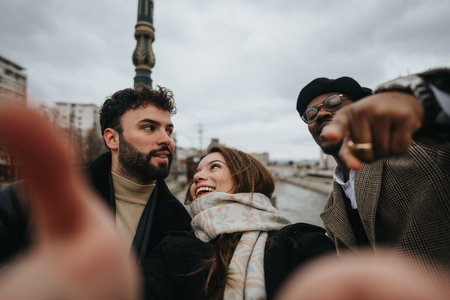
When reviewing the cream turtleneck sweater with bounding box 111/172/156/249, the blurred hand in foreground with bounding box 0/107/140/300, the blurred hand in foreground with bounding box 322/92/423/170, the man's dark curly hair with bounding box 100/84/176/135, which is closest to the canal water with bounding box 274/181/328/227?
the cream turtleneck sweater with bounding box 111/172/156/249

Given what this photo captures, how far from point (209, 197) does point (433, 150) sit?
167 cm

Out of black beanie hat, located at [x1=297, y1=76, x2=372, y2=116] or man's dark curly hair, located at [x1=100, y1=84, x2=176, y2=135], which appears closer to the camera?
black beanie hat, located at [x1=297, y1=76, x2=372, y2=116]

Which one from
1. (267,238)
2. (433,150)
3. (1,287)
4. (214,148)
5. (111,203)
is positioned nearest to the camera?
(1,287)

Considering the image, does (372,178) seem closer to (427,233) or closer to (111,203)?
(427,233)

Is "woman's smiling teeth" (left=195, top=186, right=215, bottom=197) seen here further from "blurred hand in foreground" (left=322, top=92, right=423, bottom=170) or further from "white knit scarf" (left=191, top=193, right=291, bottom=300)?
"blurred hand in foreground" (left=322, top=92, right=423, bottom=170)

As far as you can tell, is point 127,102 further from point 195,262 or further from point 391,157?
point 391,157

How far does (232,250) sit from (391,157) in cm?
145

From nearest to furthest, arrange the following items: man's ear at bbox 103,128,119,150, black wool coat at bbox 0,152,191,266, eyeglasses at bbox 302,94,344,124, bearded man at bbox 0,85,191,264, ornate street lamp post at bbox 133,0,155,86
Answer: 1. black wool coat at bbox 0,152,191,266
2. bearded man at bbox 0,85,191,264
3. eyeglasses at bbox 302,94,344,124
4. man's ear at bbox 103,128,119,150
5. ornate street lamp post at bbox 133,0,155,86

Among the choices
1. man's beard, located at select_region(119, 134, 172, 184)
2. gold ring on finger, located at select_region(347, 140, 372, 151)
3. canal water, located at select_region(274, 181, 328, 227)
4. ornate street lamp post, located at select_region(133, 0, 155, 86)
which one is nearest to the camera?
gold ring on finger, located at select_region(347, 140, 372, 151)

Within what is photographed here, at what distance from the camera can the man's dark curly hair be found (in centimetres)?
263

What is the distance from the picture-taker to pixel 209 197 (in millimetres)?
2023

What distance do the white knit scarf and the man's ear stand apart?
1181 millimetres

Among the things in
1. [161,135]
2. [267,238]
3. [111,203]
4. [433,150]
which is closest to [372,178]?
[433,150]

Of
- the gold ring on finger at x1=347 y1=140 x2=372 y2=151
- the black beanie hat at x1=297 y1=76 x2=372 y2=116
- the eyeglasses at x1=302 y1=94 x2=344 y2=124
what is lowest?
the gold ring on finger at x1=347 y1=140 x2=372 y2=151
